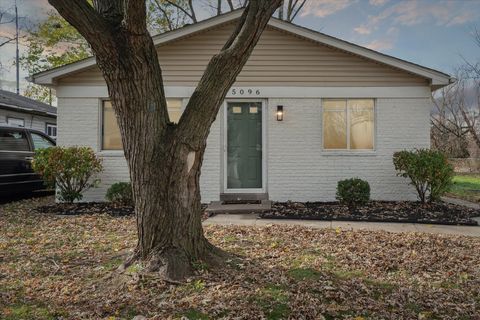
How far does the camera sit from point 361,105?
30.0 ft

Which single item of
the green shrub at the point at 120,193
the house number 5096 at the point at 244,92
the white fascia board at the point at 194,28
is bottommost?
the green shrub at the point at 120,193

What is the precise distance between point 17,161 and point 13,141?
0.54 meters

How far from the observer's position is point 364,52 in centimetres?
864

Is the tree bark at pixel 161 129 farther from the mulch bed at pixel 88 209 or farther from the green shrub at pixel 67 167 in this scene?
the green shrub at pixel 67 167

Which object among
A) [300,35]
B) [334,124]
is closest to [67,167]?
[300,35]

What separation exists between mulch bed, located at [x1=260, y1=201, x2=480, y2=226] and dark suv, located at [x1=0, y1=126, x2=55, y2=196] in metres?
6.26

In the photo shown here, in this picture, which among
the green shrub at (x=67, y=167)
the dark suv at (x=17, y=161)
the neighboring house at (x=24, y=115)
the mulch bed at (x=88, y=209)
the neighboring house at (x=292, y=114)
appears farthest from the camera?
the neighboring house at (x=24, y=115)

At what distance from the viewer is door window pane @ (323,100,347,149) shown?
360 inches

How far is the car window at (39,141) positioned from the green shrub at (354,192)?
314 inches

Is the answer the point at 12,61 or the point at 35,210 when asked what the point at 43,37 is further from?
the point at 35,210

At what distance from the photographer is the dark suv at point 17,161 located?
29.0ft

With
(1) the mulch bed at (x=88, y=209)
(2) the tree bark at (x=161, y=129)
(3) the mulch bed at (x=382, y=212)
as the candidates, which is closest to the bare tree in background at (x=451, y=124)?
(3) the mulch bed at (x=382, y=212)

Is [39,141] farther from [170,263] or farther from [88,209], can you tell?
[170,263]

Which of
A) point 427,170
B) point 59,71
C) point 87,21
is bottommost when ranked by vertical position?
point 427,170
